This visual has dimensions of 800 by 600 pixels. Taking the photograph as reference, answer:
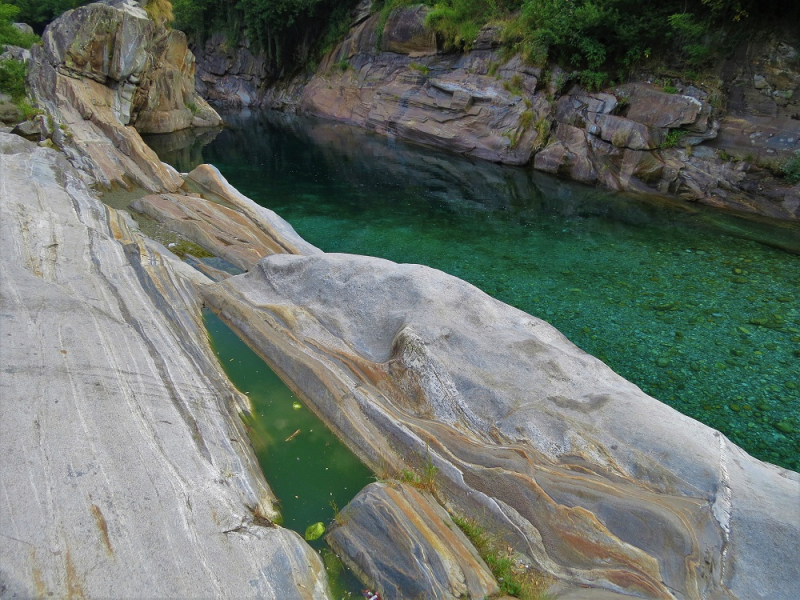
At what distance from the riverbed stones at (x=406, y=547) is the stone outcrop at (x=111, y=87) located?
10.4m

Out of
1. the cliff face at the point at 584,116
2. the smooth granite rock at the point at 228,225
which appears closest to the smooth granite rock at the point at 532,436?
the smooth granite rock at the point at 228,225

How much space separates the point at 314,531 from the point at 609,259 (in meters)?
8.36

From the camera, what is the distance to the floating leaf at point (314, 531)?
3994 mm

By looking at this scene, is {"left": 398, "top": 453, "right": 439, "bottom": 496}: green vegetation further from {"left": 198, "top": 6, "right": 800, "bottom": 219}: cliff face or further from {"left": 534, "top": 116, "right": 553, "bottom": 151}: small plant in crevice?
{"left": 534, "top": 116, "right": 553, "bottom": 151}: small plant in crevice

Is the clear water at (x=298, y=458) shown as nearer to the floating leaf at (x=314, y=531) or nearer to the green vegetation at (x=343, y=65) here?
the floating leaf at (x=314, y=531)

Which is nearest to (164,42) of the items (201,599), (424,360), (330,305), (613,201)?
(613,201)

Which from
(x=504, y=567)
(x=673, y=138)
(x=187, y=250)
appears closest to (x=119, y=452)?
(x=504, y=567)

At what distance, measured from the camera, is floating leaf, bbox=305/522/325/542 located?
399 cm

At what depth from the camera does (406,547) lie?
11.7ft

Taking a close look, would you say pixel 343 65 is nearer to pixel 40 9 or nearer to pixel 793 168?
pixel 793 168

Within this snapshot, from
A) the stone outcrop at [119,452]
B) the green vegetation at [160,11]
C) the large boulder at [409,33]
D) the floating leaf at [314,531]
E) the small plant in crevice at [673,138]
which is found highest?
the large boulder at [409,33]

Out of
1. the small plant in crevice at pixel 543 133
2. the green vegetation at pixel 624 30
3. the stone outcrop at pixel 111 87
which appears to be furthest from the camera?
the small plant in crevice at pixel 543 133

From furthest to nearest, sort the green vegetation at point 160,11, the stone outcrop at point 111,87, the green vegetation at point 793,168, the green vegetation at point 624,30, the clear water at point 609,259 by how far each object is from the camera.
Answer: the green vegetation at point 160,11, the green vegetation at point 624,30, the green vegetation at point 793,168, the stone outcrop at point 111,87, the clear water at point 609,259

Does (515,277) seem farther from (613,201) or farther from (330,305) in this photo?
(613,201)
